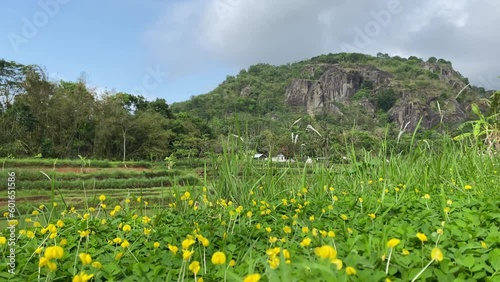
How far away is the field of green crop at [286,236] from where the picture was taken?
2.39 ft

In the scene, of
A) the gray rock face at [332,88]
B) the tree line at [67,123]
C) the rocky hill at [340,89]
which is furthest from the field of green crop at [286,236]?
the gray rock face at [332,88]

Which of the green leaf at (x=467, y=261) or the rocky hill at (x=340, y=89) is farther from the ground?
the rocky hill at (x=340, y=89)

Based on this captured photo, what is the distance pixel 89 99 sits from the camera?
2098 cm

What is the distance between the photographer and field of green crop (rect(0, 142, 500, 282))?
727 mm

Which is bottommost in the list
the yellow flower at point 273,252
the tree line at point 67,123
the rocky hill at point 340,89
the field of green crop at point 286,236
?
the field of green crop at point 286,236

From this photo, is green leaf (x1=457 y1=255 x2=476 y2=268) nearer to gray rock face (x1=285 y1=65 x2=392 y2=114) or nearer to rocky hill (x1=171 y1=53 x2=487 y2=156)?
rocky hill (x1=171 y1=53 x2=487 y2=156)

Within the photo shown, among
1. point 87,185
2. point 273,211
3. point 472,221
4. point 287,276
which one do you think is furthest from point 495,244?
point 87,185

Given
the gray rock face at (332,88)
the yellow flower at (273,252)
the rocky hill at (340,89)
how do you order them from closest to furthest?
1. the yellow flower at (273,252)
2. the rocky hill at (340,89)
3. the gray rock face at (332,88)

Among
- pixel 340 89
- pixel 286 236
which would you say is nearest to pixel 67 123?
pixel 286 236

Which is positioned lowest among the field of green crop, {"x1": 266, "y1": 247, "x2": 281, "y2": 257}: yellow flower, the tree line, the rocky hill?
the field of green crop

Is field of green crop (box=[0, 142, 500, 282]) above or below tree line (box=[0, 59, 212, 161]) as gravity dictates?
below

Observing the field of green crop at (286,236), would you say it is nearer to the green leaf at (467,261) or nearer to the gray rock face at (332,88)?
the green leaf at (467,261)

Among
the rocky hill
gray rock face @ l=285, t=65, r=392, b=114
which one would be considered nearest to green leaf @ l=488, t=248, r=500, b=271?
the rocky hill

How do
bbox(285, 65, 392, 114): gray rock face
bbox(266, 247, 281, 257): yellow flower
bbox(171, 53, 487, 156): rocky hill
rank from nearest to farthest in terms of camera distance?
bbox(266, 247, 281, 257): yellow flower < bbox(171, 53, 487, 156): rocky hill < bbox(285, 65, 392, 114): gray rock face
